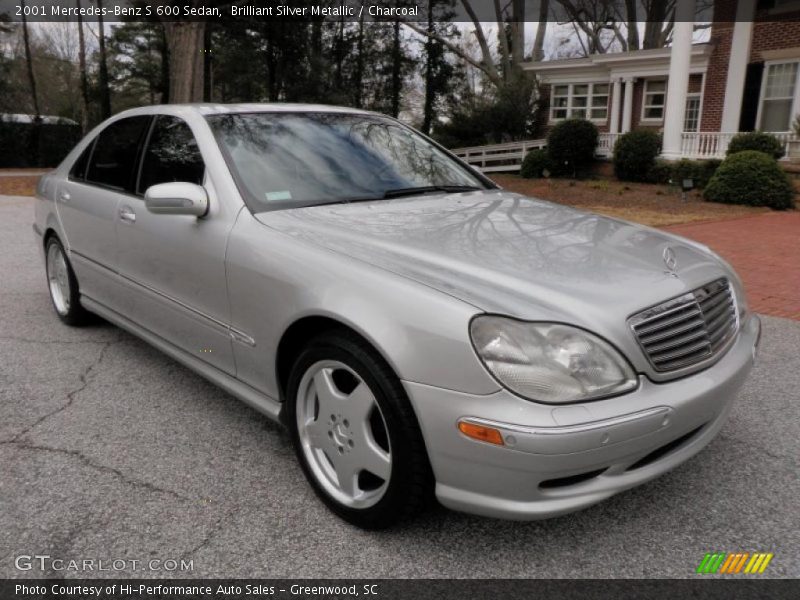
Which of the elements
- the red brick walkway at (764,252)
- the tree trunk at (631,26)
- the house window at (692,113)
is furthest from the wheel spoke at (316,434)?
the tree trunk at (631,26)

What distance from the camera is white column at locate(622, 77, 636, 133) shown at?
22.7 metres

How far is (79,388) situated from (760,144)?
52.2 ft

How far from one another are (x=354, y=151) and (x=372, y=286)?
4.62ft

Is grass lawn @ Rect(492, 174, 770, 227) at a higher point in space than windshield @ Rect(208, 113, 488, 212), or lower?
lower

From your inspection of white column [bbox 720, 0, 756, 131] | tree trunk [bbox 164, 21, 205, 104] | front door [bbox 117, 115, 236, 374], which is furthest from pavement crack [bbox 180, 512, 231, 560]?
white column [bbox 720, 0, 756, 131]

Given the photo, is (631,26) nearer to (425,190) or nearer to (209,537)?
(425,190)

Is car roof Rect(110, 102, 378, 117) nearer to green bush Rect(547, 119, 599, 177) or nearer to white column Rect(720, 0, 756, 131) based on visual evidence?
green bush Rect(547, 119, 599, 177)

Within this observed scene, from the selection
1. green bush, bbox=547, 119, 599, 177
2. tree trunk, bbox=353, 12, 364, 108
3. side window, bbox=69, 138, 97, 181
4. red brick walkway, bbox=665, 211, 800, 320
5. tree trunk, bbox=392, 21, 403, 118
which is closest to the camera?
side window, bbox=69, 138, 97, 181

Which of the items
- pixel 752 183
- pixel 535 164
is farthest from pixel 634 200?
pixel 535 164

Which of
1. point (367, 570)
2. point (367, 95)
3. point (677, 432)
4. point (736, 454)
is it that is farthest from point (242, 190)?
point (367, 95)

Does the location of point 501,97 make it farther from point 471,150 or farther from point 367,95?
point 367,95

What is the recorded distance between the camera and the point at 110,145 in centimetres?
434

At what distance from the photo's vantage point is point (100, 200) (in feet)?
13.5

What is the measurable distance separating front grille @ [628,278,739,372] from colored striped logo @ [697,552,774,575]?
683 mm
